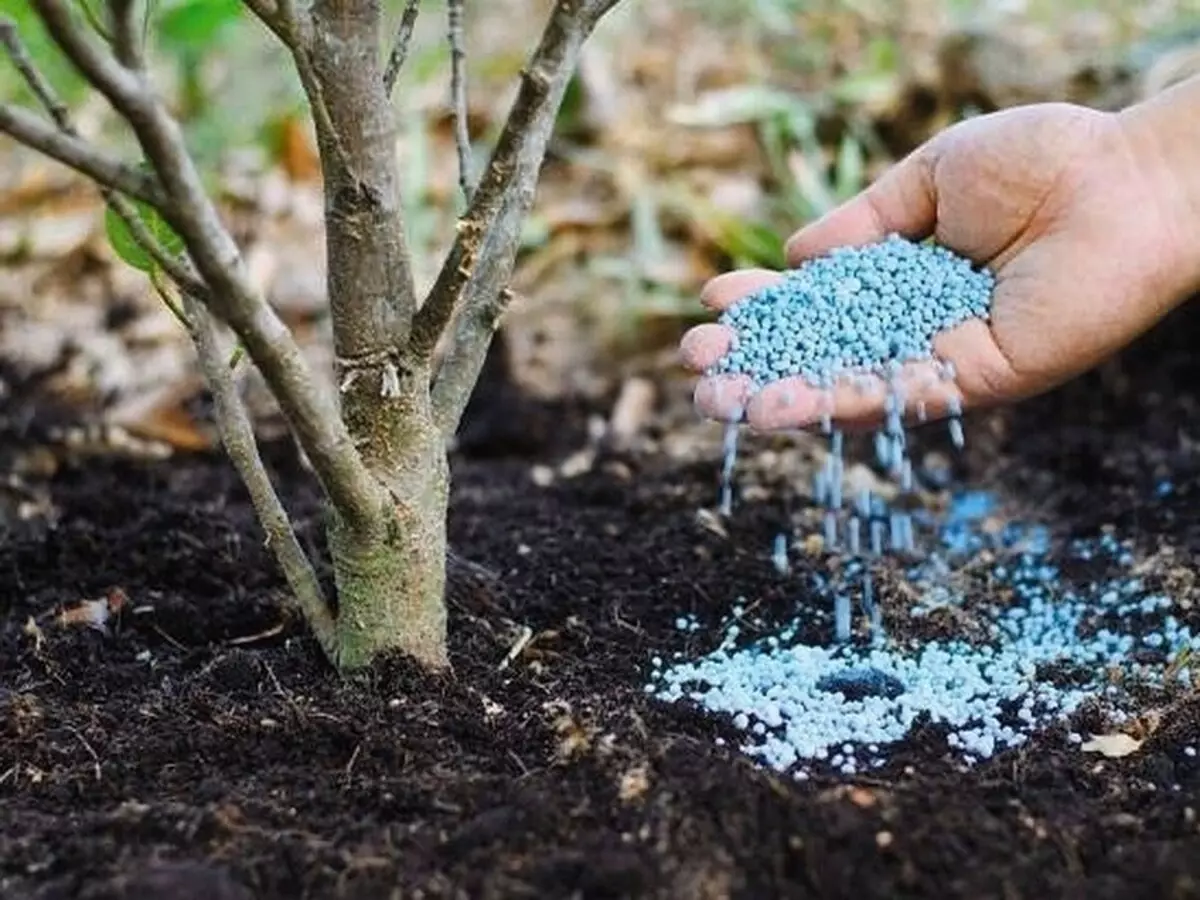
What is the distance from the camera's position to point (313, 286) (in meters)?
3.23

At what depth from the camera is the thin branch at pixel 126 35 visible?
1127 mm

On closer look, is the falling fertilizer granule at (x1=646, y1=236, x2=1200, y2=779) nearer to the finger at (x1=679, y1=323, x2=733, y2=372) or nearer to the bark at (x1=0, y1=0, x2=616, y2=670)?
the finger at (x1=679, y1=323, x2=733, y2=372)

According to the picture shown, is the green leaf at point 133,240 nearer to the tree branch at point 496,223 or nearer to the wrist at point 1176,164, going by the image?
the tree branch at point 496,223

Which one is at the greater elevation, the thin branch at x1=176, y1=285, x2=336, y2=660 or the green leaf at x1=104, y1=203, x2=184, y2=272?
the green leaf at x1=104, y1=203, x2=184, y2=272

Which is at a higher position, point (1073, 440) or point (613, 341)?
point (613, 341)

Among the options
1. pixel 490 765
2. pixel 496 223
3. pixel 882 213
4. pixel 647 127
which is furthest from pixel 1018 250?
pixel 647 127

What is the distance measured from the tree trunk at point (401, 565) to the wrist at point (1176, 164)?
842 millimetres

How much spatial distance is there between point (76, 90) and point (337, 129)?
2.15 meters

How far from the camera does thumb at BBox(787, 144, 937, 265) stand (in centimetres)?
190

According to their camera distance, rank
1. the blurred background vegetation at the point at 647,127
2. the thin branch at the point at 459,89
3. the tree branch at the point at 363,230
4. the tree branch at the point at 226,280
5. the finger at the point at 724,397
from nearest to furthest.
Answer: the tree branch at the point at 226,280 < the tree branch at the point at 363,230 < the thin branch at the point at 459,89 < the finger at the point at 724,397 < the blurred background vegetation at the point at 647,127

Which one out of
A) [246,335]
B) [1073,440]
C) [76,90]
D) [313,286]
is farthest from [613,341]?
[246,335]

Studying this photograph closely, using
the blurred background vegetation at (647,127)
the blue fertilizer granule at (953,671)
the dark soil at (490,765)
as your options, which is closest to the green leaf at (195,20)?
the blurred background vegetation at (647,127)

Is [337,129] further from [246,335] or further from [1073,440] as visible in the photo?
[1073,440]

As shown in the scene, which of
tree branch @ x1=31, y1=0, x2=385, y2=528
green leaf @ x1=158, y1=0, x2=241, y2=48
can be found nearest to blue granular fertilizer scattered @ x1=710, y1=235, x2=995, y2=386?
tree branch @ x1=31, y1=0, x2=385, y2=528
